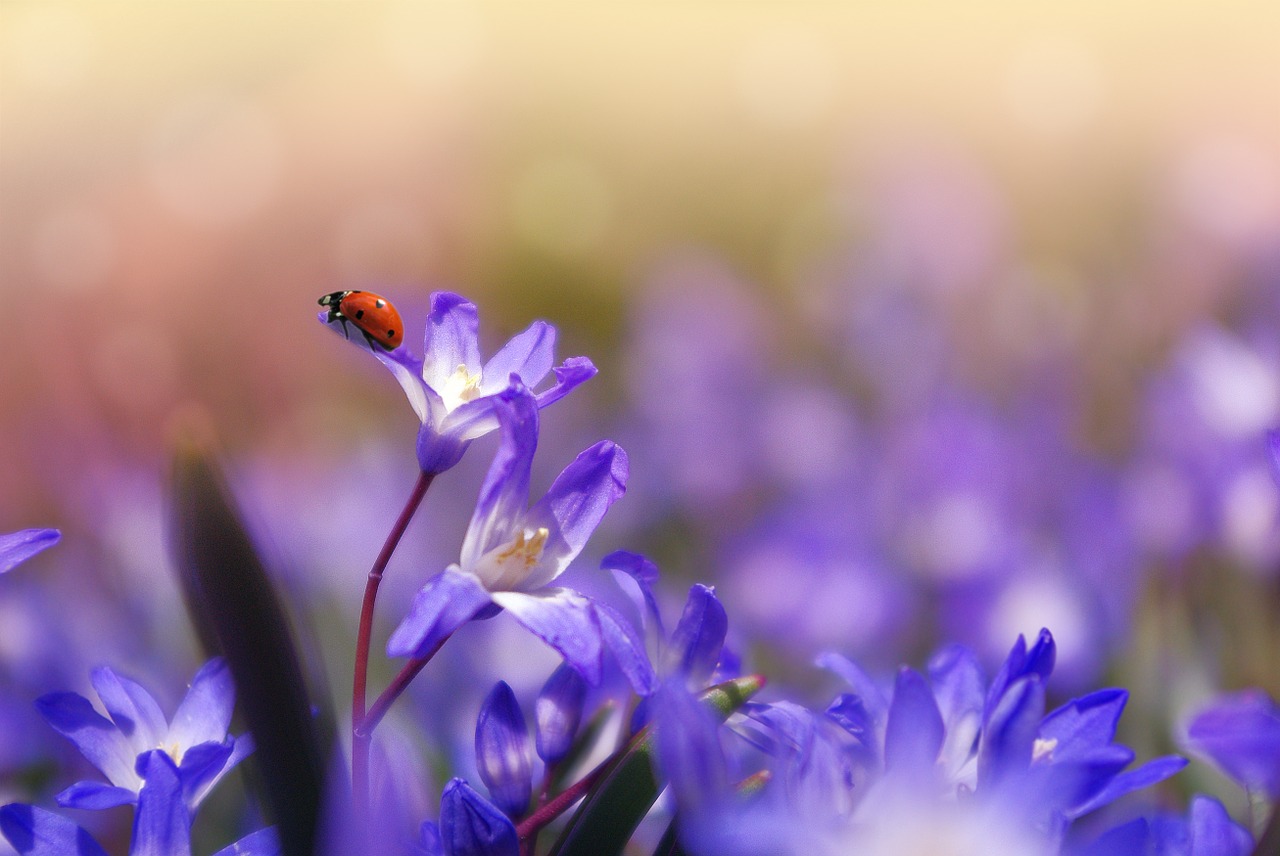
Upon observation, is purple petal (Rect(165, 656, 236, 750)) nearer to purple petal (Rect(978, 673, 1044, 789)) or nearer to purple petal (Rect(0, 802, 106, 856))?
purple petal (Rect(0, 802, 106, 856))

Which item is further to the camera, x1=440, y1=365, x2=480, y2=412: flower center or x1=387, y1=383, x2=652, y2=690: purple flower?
x1=440, y1=365, x2=480, y2=412: flower center

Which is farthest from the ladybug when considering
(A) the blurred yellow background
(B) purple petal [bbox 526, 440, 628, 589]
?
(A) the blurred yellow background

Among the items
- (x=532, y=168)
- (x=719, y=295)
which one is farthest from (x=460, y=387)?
(x=532, y=168)

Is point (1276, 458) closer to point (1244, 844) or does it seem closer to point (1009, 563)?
point (1244, 844)

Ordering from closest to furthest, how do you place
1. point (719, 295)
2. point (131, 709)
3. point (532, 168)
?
1. point (131, 709)
2. point (719, 295)
3. point (532, 168)

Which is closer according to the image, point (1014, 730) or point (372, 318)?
point (1014, 730)

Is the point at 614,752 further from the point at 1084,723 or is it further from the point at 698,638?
the point at 1084,723

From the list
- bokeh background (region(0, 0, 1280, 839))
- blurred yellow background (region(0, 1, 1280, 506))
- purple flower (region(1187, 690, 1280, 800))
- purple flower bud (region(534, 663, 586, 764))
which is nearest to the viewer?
purple flower (region(1187, 690, 1280, 800))

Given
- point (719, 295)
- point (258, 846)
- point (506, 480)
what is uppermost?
point (506, 480)
